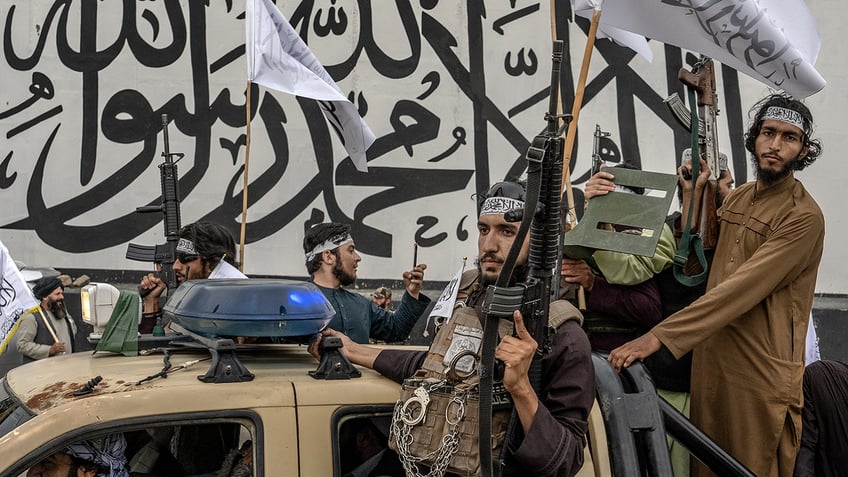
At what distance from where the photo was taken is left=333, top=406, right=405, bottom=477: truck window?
2.12 metres

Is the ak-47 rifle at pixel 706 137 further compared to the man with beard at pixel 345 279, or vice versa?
the man with beard at pixel 345 279

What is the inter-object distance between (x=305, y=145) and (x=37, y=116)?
2.10 metres

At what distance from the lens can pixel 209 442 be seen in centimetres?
225

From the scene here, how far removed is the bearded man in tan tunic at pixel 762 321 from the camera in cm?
272

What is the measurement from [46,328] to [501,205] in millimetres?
4369

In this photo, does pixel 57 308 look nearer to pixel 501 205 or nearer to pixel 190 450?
pixel 190 450

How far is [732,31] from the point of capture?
289cm

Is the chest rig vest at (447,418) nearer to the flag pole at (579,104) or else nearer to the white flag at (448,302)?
the white flag at (448,302)

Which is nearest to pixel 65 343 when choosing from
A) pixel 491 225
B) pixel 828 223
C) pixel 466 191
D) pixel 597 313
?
pixel 466 191

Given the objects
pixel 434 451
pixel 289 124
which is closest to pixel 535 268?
pixel 434 451

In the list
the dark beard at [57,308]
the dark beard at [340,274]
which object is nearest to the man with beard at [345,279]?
the dark beard at [340,274]

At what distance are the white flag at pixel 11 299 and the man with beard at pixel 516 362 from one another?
1966 millimetres

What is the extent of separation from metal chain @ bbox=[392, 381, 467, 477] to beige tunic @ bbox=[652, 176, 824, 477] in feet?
2.91

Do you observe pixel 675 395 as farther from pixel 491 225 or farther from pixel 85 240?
pixel 85 240
